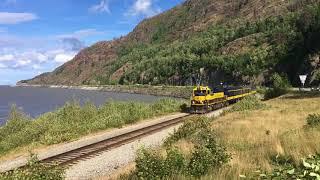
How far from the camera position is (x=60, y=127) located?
27.5 m

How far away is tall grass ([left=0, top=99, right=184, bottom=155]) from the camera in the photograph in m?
25.3

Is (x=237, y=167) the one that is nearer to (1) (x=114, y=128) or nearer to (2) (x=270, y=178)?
(2) (x=270, y=178)

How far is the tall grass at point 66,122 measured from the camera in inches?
995

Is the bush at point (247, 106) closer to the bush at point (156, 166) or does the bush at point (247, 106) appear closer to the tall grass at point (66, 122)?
the tall grass at point (66, 122)

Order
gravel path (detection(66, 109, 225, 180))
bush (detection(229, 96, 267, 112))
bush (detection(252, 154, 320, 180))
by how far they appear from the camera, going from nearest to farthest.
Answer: bush (detection(252, 154, 320, 180)), gravel path (detection(66, 109, 225, 180)), bush (detection(229, 96, 267, 112))

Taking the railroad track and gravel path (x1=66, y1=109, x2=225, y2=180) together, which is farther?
the railroad track

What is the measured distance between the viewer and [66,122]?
30906mm

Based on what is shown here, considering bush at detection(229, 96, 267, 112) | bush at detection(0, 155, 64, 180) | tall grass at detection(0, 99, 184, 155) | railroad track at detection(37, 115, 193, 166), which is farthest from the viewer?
bush at detection(229, 96, 267, 112)

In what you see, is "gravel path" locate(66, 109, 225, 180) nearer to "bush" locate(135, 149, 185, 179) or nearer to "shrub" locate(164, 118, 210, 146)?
"shrub" locate(164, 118, 210, 146)

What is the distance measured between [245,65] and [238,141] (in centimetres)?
11509

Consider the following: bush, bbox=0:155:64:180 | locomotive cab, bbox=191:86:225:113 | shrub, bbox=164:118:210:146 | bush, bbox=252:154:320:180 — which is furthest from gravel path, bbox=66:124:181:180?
locomotive cab, bbox=191:86:225:113

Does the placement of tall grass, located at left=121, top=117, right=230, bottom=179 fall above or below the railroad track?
above

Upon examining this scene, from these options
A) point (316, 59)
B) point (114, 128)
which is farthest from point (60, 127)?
point (316, 59)

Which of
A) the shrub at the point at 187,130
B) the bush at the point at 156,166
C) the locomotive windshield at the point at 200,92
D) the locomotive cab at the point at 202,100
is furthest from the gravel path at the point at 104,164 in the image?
the locomotive windshield at the point at 200,92
